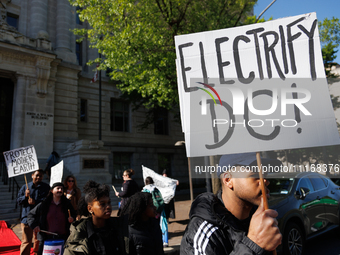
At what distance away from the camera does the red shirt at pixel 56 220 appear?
14.3 feet

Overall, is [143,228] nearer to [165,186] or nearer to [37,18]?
[165,186]

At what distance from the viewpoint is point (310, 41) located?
2.27 metres

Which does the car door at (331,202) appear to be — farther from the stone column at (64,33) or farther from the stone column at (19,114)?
the stone column at (64,33)

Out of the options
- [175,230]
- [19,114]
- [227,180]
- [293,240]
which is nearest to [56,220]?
[227,180]

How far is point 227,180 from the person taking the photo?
6.14ft

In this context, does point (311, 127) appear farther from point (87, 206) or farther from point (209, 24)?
point (209, 24)

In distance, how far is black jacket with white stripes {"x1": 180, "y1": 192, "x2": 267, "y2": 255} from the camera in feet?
4.90

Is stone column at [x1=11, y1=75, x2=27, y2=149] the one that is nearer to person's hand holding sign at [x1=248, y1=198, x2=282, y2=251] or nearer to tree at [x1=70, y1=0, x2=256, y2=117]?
tree at [x1=70, y1=0, x2=256, y2=117]

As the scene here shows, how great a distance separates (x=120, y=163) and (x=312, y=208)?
18.9m

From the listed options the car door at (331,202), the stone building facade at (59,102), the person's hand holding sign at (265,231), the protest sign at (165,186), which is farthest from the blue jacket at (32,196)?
the stone building facade at (59,102)

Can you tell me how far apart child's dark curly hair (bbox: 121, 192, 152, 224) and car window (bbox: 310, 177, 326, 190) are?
14.3 ft

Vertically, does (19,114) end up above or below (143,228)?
above

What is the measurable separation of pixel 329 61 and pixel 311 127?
1864cm

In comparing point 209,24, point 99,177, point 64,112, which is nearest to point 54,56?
point 64,112
